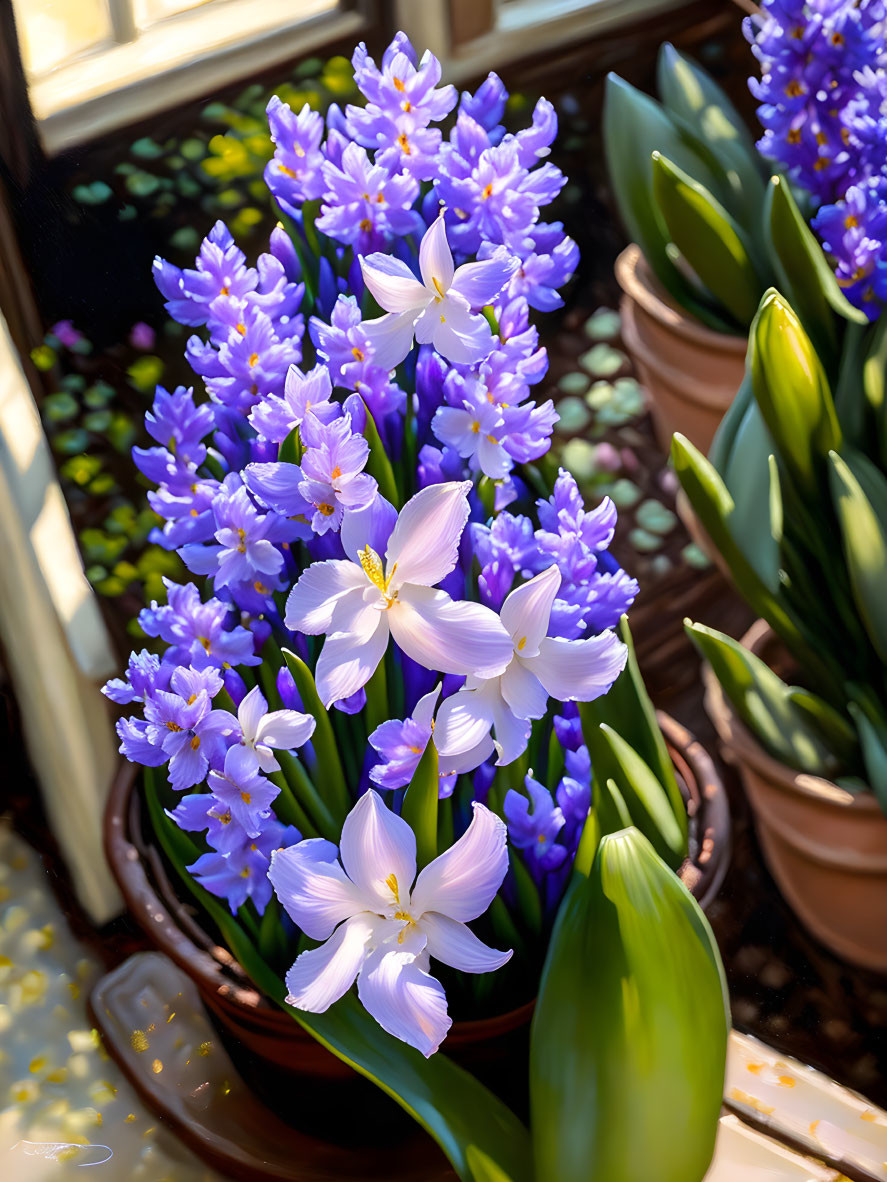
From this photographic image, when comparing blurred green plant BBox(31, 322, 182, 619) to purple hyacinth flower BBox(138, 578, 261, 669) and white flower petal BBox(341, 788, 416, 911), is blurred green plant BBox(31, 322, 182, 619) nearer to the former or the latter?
purple hyacinth flower BBox(138, 578, 261, 669)

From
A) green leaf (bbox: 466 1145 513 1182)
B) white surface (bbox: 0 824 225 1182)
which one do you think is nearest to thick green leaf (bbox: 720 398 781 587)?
green leaf (bbox: 466 1145 513 1182)

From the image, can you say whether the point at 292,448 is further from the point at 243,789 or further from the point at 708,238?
the point at 708,238

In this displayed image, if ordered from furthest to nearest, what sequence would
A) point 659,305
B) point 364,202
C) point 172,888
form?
point 659,305
point 172,888
point 364,202

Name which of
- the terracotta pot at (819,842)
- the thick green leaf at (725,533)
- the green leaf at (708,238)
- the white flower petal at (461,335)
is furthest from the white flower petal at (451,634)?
the green leaf at (708,238)

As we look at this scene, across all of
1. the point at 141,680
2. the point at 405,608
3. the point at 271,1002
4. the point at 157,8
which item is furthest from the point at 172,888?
the point at 157,8

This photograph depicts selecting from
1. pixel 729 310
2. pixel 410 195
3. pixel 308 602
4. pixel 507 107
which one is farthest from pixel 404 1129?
pixel 507 107

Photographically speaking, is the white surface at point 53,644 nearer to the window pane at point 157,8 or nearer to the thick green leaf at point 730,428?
the window pane at point 157,8

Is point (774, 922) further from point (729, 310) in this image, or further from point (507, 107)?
point (507, 107)
